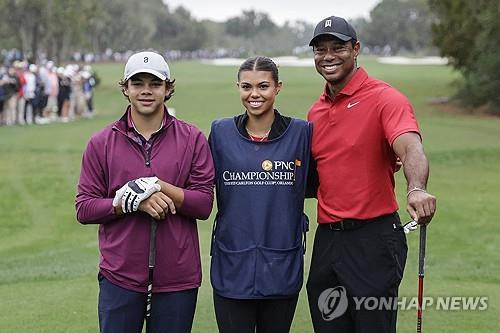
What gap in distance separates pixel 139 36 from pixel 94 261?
104 metres

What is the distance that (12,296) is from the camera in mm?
7930

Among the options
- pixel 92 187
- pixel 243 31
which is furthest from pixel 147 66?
pixel 243 31

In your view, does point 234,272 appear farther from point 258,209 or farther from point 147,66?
point 147,66

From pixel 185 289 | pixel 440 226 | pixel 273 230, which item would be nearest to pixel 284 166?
pixel 273 230

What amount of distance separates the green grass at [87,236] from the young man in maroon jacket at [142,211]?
7.63ft

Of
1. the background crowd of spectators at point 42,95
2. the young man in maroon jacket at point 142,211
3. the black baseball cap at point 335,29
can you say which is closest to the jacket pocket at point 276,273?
the young man in maroon jacket at point 142,211

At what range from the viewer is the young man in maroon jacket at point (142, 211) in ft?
14.4

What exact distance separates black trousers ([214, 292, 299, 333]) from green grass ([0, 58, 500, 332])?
2.01 m

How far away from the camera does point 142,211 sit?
4320mm

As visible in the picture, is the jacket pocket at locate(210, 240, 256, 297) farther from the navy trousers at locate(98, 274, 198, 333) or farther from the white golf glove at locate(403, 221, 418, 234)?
the white golf glove at locate(403, 221, 418, 234)

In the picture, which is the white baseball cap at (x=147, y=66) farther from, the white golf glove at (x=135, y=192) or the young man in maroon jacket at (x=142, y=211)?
the white golf glove at (x=135, y=192)

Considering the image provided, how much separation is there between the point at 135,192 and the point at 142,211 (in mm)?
166

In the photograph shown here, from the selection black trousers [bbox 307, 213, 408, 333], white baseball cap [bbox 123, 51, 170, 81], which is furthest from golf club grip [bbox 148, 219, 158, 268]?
black trousers [bbox 307, 213, 408, 333]

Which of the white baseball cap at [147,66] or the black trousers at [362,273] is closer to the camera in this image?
the white baseball cap at [147,66]
